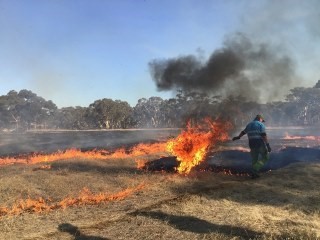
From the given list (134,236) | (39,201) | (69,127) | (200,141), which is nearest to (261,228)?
(134,236)

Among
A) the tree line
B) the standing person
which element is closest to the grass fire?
the standing person

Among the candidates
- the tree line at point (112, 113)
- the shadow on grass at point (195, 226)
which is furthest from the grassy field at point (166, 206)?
the tree line at point (112, 113)

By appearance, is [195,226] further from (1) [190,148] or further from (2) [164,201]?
(1) [190,148]

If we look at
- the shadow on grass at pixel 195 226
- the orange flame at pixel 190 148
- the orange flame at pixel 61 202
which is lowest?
the shadow on grass at pixel 195 226

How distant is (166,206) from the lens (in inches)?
348

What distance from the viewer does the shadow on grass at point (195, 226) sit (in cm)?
703

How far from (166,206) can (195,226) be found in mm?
1494

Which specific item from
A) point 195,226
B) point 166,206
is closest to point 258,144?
point 166,206

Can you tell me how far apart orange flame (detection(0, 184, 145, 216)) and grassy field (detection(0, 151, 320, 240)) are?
0.04 metres

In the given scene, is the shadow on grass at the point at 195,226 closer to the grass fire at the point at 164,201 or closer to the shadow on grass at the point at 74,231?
the grass fire at the point at 164,201

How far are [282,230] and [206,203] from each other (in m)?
2.35

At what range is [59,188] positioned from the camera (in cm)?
1149

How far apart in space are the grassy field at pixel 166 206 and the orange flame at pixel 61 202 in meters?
0.04

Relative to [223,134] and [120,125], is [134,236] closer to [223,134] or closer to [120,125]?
[223,134]
